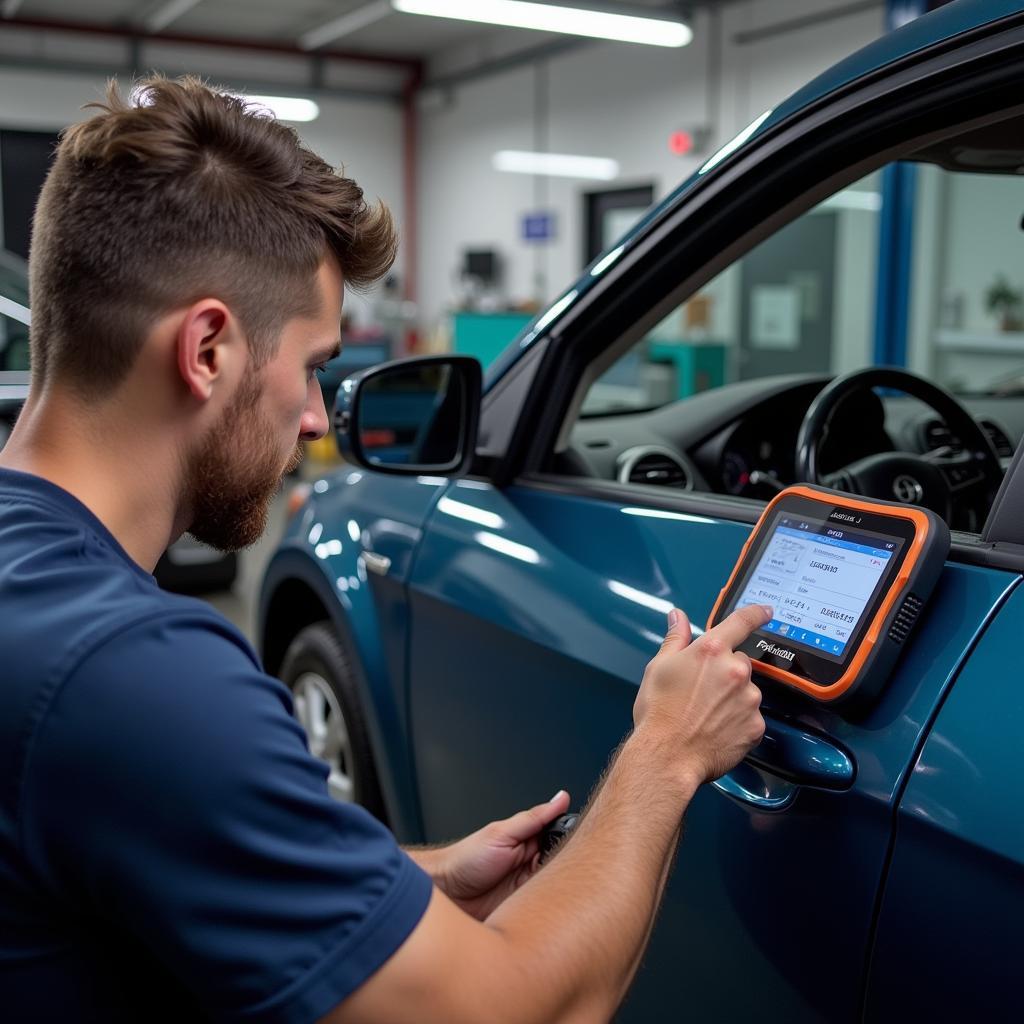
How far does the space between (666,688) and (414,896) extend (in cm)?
36

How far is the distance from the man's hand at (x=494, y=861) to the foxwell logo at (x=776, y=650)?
0.26m

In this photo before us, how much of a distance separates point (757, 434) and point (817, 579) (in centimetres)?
108

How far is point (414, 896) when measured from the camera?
844 mm

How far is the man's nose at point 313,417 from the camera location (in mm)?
1141

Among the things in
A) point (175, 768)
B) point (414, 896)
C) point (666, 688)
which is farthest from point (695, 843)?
point (175, 768)

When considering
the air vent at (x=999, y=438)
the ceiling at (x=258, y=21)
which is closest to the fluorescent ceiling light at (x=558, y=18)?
the ceiling at (x=258, y=21)

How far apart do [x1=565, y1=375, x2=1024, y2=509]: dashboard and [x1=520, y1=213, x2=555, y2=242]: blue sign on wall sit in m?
11.0

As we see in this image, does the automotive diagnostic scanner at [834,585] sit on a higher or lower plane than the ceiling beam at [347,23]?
lower

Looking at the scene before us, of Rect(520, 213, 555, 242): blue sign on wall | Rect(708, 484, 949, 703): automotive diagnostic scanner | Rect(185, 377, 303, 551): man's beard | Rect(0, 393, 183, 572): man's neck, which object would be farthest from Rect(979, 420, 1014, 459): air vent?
Rect(520, 213, 555, 242): blue sign on wall

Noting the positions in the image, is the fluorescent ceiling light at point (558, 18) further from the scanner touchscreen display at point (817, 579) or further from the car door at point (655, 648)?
the scanner touchscreen display at point (817, 579)

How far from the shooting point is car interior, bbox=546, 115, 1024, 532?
1.83m

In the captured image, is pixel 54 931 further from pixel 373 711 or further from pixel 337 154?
pixel 337 154

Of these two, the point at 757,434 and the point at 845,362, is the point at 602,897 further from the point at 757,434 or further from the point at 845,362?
the point at 845,362

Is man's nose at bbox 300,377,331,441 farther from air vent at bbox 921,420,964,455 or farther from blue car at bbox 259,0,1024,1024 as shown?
air vent at bbox 921,420,964,455
